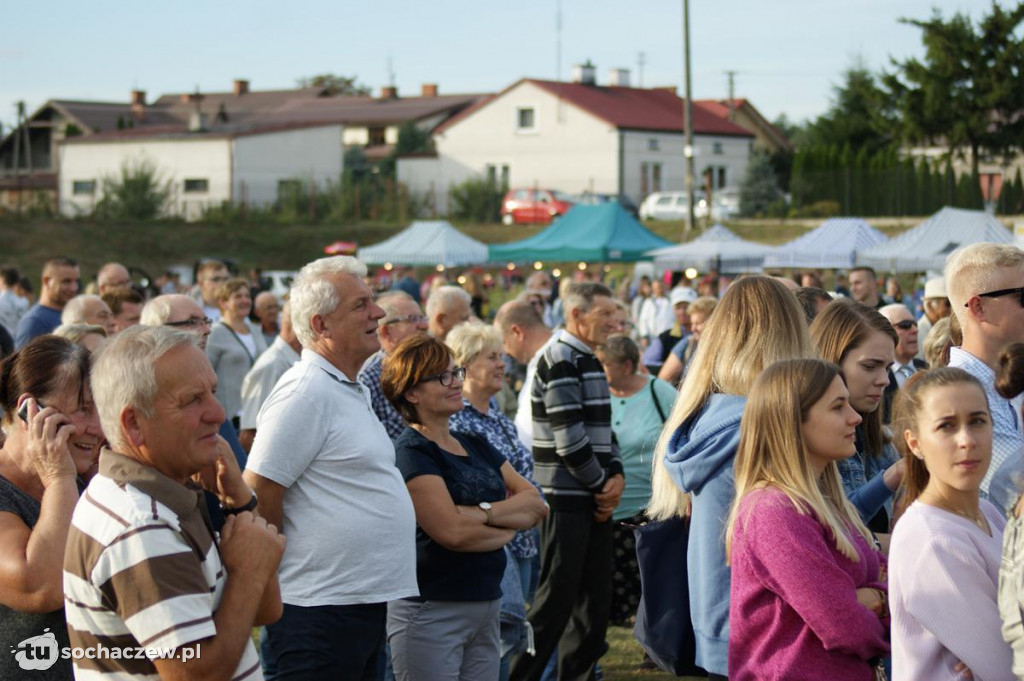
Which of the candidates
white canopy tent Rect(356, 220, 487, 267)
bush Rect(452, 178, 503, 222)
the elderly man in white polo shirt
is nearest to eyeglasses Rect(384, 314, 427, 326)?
the elderly man in white polo shirt

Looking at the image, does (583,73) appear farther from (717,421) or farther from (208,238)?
(717,421)

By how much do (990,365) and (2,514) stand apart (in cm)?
336

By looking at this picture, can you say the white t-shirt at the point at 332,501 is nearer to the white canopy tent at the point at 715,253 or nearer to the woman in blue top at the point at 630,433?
the woman in blue top at the point at 630,433

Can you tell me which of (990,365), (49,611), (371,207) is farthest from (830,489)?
(371,207)

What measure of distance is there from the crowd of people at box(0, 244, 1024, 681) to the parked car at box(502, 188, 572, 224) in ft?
122

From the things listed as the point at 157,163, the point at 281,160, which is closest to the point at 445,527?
the point at 281,160

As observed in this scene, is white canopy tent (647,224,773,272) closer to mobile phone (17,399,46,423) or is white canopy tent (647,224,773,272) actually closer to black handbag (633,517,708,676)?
black handbag (633,517,708,676)

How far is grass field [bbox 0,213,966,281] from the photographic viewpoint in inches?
1532

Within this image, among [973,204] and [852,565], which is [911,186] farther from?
[852,565]

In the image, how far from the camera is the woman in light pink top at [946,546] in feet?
10.0

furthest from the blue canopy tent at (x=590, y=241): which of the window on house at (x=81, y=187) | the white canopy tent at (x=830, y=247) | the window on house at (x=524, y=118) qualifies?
the window on house at (x=81, y=187)

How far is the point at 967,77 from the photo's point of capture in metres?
42.7

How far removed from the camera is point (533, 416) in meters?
6.15

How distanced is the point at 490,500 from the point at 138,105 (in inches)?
2530
